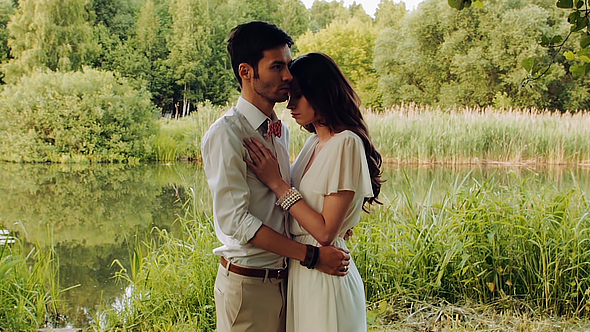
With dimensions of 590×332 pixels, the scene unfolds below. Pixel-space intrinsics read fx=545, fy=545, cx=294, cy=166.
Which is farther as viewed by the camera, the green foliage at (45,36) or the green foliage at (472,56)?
the green foliage at (45,36)

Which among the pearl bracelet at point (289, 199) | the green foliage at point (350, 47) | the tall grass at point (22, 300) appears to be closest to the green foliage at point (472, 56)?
the green foliage at point (350, 47)

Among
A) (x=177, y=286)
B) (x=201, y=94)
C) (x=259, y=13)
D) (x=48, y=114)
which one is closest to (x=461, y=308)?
(x=177, y=286)

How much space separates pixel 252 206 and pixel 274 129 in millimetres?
240

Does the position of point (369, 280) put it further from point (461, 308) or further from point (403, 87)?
point (403, 87)

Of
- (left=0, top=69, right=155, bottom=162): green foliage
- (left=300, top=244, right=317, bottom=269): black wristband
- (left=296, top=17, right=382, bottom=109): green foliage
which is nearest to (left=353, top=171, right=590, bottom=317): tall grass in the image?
(left=300, top=244, right=317, bottom=269): black wristband

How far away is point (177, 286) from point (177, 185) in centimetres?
543

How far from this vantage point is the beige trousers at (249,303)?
1.50 m

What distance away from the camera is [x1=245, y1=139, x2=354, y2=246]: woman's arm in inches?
56.2

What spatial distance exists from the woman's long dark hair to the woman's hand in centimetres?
19

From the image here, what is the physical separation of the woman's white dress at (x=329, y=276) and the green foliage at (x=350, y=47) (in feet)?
84.5

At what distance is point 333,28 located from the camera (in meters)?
27.6

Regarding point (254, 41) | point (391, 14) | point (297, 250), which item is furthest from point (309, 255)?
point (391, 14)

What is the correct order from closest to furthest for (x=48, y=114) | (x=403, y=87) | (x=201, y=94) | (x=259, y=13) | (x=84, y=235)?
1. (x=84, y=235)
2. (x=48, y=114)
3. (x=403, y=87)
4. (x=201, y=94)
5. (x=259, y=13)

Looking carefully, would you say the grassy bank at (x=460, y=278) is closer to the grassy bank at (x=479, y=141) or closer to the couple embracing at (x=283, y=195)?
the couple embracing at (x=283, y=195)
